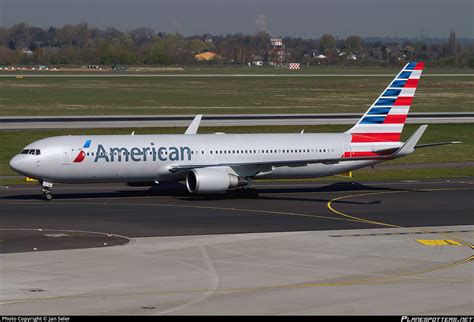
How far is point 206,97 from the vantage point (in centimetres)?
15075

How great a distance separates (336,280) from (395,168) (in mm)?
42198

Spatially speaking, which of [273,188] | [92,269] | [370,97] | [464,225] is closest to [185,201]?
[273,188]

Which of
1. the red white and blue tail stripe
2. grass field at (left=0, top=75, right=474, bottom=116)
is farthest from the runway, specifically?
grass field at (left=0, top=75, right=474, bottom=116)

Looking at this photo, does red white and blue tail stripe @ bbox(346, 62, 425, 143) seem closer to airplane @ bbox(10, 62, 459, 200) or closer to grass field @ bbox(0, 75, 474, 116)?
airplane @ bbox(10, 62, 459, 200)

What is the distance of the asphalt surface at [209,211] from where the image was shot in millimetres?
44812

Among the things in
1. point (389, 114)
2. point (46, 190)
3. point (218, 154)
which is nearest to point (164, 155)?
point (218, 154)

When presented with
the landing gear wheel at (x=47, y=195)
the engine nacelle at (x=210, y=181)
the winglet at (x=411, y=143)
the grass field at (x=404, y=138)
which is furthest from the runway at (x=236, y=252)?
the grass field at (x=404, y=138)

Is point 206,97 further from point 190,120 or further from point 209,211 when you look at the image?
point 209,211

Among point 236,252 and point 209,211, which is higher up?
point 236,252

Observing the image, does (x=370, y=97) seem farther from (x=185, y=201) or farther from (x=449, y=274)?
(x=449, y=274)

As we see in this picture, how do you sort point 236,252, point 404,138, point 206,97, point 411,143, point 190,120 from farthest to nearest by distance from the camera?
point 206,97 → point 190,120 → point 404,138 → point 411,143 → point 236,252

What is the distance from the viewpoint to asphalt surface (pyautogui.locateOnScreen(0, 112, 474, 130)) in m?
98.2

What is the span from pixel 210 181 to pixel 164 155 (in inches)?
141

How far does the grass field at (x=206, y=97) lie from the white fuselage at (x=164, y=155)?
60.4 m
